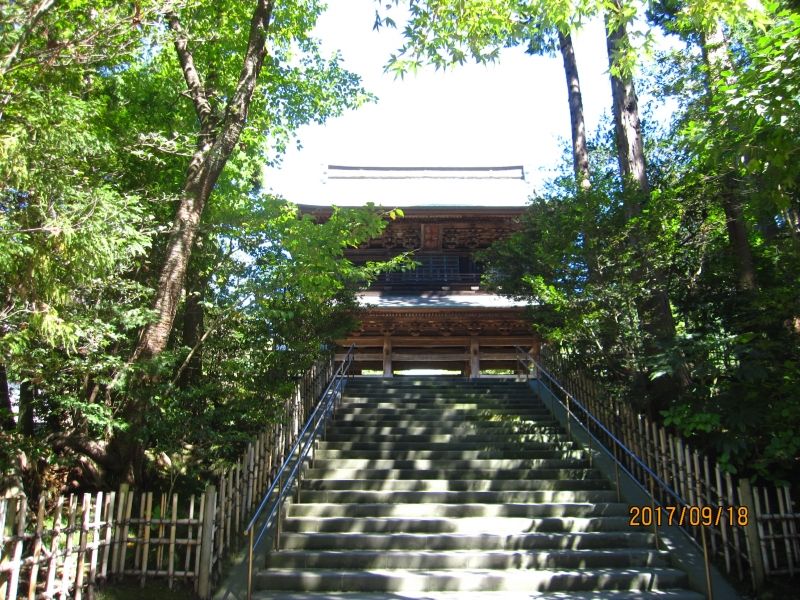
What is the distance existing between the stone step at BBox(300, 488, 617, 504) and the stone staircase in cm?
1

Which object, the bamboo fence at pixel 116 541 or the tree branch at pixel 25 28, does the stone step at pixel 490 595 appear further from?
the tree branch at pixel 25 28

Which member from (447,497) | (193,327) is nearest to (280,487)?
(447,497)

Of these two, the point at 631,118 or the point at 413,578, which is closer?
the point at 413,578

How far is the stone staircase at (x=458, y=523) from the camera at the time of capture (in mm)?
5293

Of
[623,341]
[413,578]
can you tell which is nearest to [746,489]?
[623,341]

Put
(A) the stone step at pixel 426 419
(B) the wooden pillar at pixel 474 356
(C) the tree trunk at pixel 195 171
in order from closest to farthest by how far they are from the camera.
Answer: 1. (C) the tree trunk at pixel 195 171
2. (A) the stone step at pixel 426 419
3. (B) the wooden pillar at pixel 474 356

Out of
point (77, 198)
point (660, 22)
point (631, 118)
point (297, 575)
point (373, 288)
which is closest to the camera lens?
point (77, 198)

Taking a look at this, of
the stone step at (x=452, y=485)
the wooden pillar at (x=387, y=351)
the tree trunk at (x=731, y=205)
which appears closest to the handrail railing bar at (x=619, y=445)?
the stone step at (x=452, y=485)

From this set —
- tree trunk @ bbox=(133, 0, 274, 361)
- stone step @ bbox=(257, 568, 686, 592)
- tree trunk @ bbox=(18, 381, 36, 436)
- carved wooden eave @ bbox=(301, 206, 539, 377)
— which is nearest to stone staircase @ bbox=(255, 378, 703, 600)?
stone step @ bbox=(257, 568, 686, 592)

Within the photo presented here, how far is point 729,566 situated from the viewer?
216 inches

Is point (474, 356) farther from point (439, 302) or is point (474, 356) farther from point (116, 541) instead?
point (116, 541)

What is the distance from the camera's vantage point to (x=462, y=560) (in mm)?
5633

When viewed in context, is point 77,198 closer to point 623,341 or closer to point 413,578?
point 413,578

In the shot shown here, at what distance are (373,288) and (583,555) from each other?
33.3 ft
